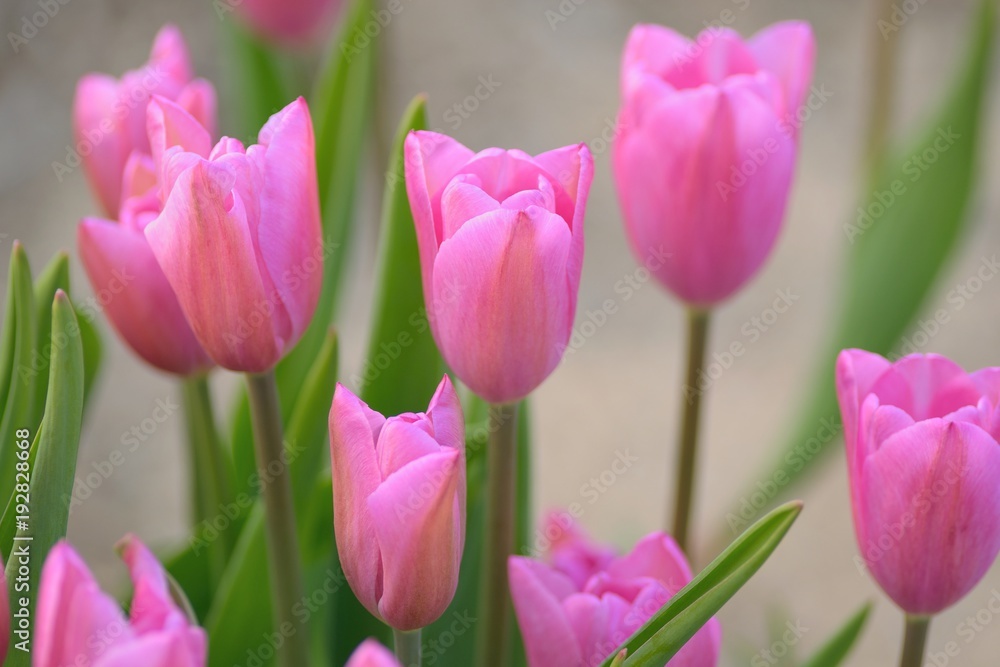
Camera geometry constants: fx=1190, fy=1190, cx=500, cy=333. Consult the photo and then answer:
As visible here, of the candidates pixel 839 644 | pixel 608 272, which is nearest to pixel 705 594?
pixel 839 644

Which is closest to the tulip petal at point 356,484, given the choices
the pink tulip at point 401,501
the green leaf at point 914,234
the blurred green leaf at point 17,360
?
the pink tulip at point 401,501

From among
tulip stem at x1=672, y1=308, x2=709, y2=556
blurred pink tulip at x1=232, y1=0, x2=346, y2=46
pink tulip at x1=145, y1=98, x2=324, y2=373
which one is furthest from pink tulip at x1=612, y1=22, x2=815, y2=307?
blurred pink tulip at x1=232, y1=0, x2=346, y2=46

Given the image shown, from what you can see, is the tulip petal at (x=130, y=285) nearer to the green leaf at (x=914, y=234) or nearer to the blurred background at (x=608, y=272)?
the green leaf at (x=914, y=234)

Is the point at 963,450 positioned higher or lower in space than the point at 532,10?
lower

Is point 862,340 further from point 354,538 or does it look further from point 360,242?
point 360,242

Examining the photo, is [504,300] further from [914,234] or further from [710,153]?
[914,234]

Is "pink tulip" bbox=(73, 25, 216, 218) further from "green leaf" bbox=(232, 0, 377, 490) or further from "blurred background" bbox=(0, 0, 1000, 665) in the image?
"blurred background" bbox=(0, 0, 1000, 665)

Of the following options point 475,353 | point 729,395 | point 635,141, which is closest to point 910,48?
point 729,395
